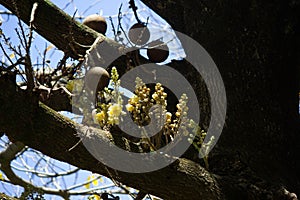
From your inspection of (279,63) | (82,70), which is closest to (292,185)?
(279,63)

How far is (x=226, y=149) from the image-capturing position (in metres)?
1.83

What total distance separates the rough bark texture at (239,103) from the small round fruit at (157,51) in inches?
5.3

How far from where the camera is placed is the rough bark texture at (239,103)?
1.47 meters

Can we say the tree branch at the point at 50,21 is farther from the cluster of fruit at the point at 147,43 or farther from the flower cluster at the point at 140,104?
the flower cluster at the point at 140,104

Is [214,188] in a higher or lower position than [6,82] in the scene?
lower

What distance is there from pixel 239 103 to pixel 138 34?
495 millimetres

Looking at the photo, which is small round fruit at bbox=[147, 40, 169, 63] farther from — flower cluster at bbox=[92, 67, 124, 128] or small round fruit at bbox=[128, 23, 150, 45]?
flower cluster at bbox=[92, 67, 124, 128]

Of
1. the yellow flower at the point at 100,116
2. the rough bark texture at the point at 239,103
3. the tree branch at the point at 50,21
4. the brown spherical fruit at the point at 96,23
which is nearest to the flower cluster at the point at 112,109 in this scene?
the yellow flower at the point at 100,116

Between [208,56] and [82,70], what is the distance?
0.50 metres

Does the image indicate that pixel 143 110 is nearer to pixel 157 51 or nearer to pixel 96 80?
pixel 96 80

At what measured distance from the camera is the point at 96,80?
5.67 feet

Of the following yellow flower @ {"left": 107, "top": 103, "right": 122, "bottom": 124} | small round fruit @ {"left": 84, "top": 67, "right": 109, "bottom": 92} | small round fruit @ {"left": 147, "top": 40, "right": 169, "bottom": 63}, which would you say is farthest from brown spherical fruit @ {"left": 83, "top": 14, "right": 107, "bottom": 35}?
yellow flower @ {"left": 107, "top": 103, "right": 122, "bottom": 124}

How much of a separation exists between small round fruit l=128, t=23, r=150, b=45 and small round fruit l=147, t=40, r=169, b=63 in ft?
0.12

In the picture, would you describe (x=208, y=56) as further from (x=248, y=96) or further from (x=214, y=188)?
(x=214, y=188)
